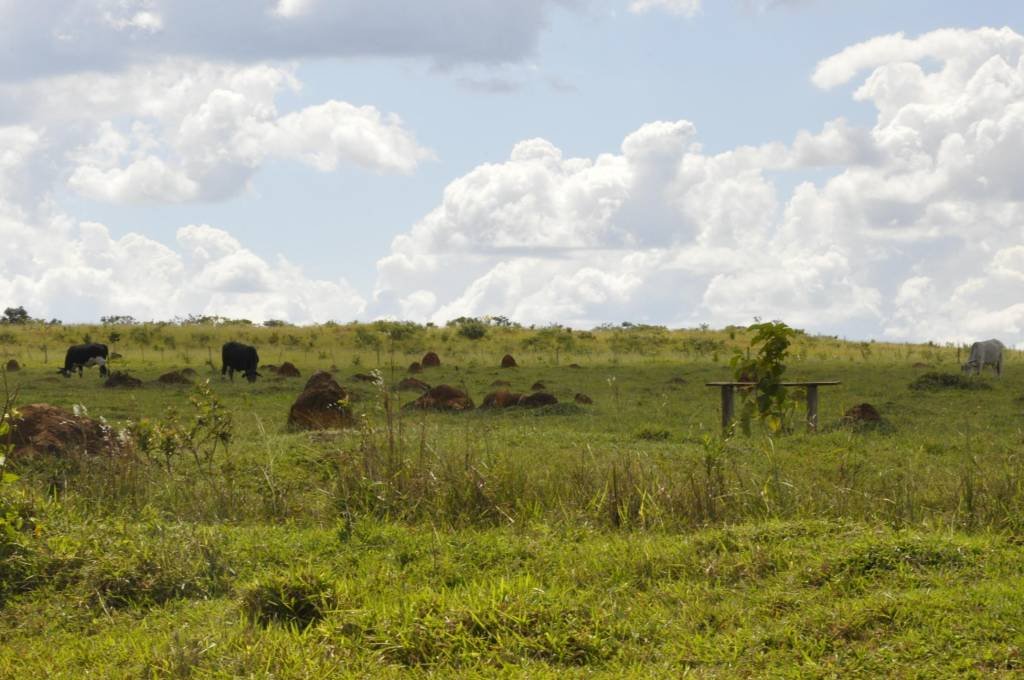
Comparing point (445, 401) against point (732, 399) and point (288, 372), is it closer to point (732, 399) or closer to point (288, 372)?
point (732, 399)

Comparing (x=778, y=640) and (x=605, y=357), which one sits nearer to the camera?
(x=778, y=640)

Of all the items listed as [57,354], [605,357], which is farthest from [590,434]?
[57,354]

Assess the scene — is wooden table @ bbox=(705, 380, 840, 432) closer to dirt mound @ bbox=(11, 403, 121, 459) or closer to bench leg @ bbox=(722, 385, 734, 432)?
bench leg @ bbox=(722, 385, 734, 432)

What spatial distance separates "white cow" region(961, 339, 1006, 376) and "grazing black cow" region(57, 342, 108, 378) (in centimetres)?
2646

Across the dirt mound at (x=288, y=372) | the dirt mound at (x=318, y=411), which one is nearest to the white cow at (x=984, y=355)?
the dirt mound at (x=288, y=372)

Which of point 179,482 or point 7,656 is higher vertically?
point 179,482

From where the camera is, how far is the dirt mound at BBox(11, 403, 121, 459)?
40.0 feet

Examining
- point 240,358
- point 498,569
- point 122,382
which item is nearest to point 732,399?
point 498,569

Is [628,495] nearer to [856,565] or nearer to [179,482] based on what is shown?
[856,565]

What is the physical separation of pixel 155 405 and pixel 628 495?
16.6m

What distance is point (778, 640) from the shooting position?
5844mm

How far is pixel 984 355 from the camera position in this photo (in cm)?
3144

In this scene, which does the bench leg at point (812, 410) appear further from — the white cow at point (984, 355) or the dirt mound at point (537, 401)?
the white cow at point (984, 355)

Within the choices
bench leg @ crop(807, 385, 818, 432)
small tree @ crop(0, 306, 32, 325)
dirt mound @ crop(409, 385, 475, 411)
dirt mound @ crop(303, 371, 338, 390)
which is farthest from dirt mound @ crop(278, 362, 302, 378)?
small tree @ crop(0, 306, 32, 325)
